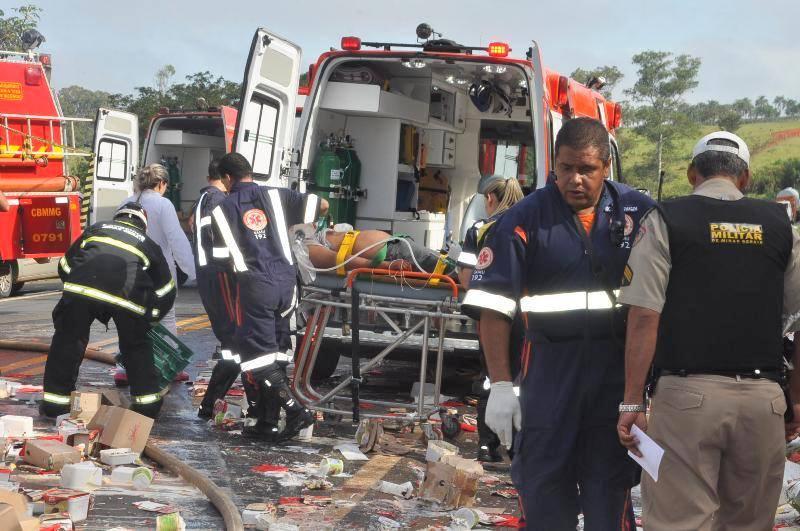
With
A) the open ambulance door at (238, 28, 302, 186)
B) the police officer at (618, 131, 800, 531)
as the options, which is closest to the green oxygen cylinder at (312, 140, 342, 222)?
the open ambulance door at (238, 28, 302, 186)

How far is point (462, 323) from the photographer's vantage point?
24.7ft

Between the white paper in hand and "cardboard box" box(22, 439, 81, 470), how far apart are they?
133 inches

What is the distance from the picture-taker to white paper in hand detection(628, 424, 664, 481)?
11.7 ft

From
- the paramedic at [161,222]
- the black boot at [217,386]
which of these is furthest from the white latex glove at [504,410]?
the paramedic at [161,222]

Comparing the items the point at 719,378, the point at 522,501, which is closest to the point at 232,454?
the point at 522,501

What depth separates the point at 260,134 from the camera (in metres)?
7.98

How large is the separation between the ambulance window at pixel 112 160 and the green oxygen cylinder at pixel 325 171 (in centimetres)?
723

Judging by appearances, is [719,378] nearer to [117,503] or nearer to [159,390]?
[117,503]

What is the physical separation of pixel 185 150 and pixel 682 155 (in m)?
40.3

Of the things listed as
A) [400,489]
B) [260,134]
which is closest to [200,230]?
[260,134]

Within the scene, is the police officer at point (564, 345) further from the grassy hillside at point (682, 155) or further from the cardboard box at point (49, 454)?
the grassy hillside at point (682, 155)

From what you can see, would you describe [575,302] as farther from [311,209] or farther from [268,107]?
[268,107]

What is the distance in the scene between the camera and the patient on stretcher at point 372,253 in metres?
7.52

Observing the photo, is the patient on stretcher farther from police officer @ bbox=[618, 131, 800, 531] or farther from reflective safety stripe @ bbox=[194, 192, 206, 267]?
police officer @ bbox=[618, 131, 800, 531]
